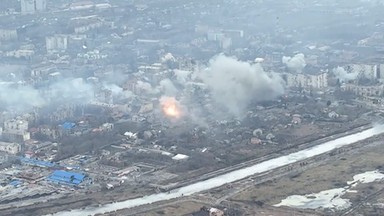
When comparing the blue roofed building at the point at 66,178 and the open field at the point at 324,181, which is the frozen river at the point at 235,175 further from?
the blue roofed building at the point at 66,178

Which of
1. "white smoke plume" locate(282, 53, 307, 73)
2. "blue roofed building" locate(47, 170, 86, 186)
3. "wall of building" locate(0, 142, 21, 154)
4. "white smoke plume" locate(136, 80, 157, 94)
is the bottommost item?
"wall of building" locate(0, 142, 21, 154)

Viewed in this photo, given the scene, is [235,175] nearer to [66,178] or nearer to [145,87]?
[66,178]

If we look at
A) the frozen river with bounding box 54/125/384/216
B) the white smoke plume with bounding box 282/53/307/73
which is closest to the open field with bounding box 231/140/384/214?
the frozen river with bounding box 54/125/384/216

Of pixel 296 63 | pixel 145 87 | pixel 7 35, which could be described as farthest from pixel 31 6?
pixel 296 63

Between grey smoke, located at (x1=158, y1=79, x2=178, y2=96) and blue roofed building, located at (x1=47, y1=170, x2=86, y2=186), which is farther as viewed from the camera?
grey smoke, located at (x1=158, y1=79, x2=178, y2=96)

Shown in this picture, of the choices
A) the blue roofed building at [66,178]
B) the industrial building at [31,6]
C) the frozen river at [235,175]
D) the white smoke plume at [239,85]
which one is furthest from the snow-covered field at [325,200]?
the industrial building at [31,6]

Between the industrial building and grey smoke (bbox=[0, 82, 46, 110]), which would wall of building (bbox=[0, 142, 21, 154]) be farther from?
the industrial building
